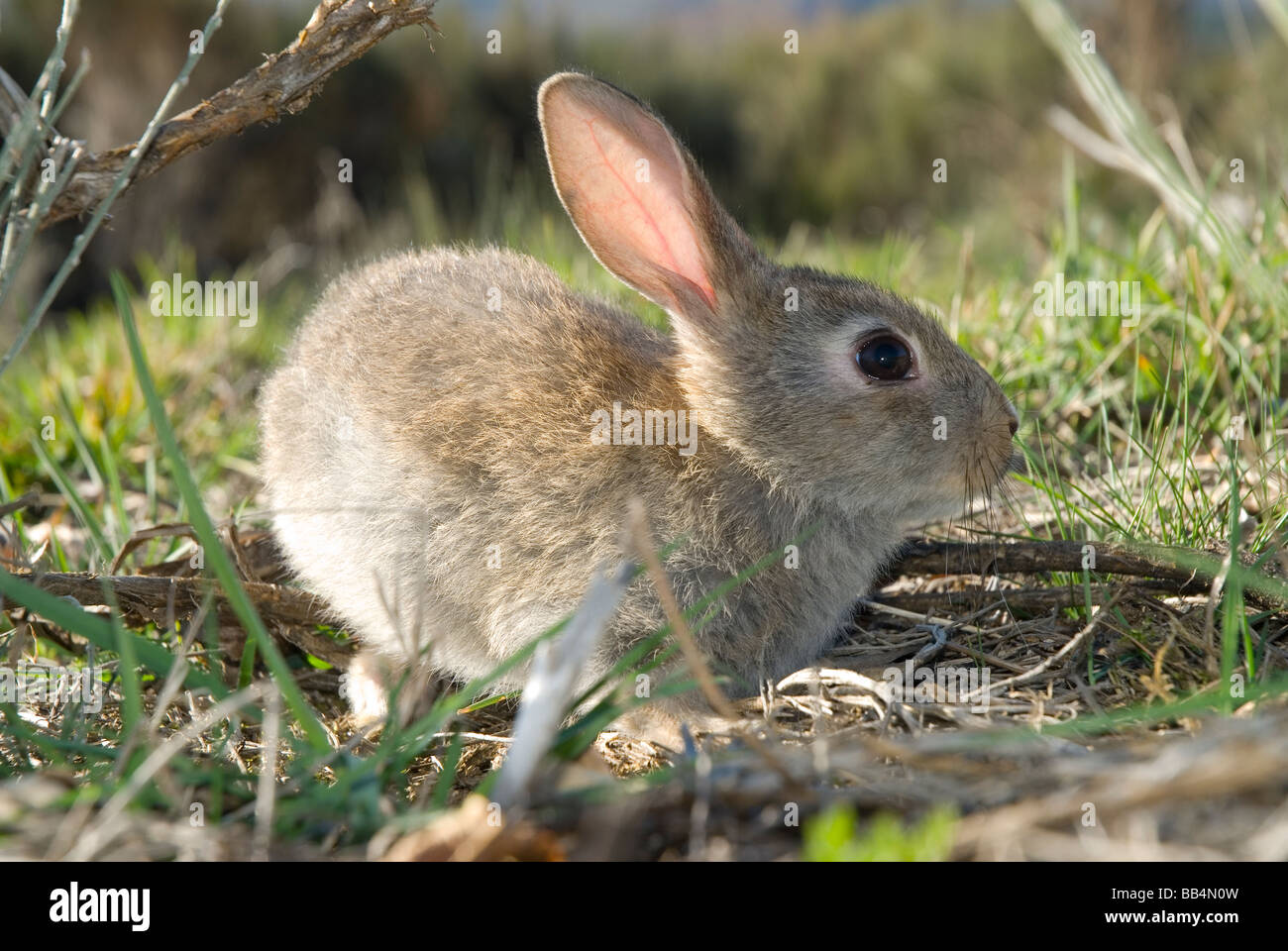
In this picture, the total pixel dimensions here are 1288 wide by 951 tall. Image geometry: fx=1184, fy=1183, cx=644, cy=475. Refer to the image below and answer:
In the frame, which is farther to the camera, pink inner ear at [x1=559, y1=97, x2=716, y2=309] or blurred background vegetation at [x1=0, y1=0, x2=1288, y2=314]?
blurred background vegetation at [x1=0, y1=0, x2=1288, y2=314]

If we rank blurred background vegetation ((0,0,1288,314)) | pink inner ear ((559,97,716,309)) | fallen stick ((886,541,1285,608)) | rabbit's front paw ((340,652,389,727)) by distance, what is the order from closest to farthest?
fallen stick ((886,541,1285,608)) → pink inner ear ((559,97,716,309)) → rabbit's front paw ((340,652,389,727)) → blurred background vegetation ((0,0,1288,314))

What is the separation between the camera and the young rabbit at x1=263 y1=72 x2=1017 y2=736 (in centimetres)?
344

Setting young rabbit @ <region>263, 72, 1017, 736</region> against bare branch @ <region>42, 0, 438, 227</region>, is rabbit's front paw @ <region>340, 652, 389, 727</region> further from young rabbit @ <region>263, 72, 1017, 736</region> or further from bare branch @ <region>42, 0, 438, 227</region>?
bare branch @ <region>42, 0, 438, 227</region>

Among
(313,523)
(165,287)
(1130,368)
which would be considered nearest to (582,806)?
(313,523)

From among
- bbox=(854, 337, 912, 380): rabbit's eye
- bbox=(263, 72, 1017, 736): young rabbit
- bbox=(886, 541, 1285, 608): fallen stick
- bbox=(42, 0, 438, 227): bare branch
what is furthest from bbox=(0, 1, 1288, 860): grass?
bbox=(42, 0, 438, 227): bare branch

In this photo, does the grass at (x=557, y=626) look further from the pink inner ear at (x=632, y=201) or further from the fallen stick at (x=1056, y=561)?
the pink inner ear at (x=632, y=201)

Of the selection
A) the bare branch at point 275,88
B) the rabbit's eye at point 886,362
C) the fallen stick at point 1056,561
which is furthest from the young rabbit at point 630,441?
the bare branch at point 275,88

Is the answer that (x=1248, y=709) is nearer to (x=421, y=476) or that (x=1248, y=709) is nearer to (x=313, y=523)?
(x=421, y=476)

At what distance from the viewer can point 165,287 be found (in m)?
5.95

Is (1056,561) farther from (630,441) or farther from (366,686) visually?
(366,686)

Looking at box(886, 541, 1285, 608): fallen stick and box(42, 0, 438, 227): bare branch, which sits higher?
box(42, 0, 438, 227): bare branch

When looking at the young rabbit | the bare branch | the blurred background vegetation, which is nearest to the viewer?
the bare branch

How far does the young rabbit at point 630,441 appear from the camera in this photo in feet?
11.3

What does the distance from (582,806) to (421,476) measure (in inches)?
63.0
